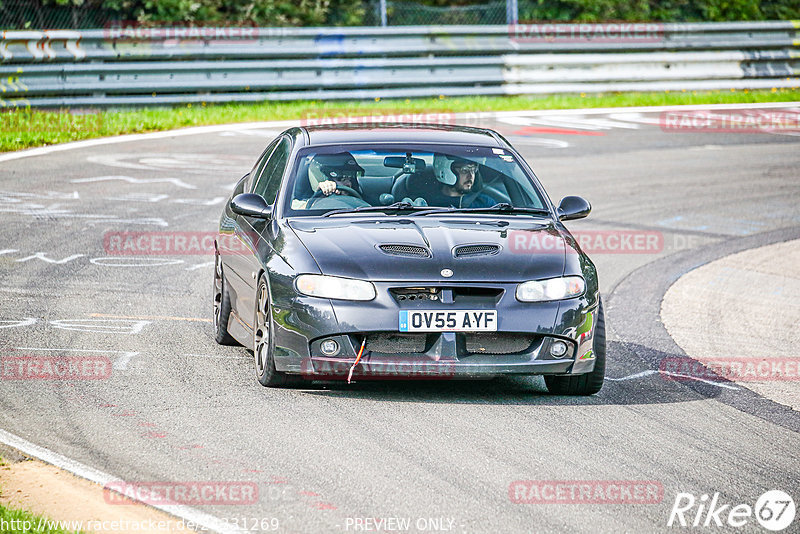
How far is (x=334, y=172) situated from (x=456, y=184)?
0.83 m

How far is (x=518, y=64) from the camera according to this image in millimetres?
25141

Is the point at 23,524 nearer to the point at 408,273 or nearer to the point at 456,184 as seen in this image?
the point at 408,273

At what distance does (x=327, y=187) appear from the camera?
809cm

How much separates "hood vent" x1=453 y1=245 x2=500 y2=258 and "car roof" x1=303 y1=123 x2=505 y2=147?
1531 millimetres

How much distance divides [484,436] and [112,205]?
9465 millimetres

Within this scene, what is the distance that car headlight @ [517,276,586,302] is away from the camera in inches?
273

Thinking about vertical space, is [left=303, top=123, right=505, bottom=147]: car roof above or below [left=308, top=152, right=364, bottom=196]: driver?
above

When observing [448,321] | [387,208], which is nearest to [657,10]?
[387,208]

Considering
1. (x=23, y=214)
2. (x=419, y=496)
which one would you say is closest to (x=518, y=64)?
(x=23, y=214)

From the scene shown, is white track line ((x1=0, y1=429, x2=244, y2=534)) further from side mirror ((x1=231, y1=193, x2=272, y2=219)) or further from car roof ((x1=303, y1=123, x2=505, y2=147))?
car roof ((x1=303, y1=123, x2=505, y2=147))

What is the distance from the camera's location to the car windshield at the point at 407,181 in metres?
8.02

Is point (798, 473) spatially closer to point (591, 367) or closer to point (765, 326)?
point (591, 367)

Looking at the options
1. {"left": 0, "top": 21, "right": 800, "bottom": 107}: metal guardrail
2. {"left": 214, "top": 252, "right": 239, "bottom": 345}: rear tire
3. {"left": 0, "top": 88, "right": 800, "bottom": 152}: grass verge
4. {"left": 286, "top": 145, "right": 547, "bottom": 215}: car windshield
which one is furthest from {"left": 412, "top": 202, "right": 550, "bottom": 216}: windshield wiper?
{"left": 0, "top": 21, "right": 800, "bottom": 107}: metal guardrail

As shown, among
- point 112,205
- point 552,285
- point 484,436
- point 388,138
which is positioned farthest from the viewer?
point 112,205
